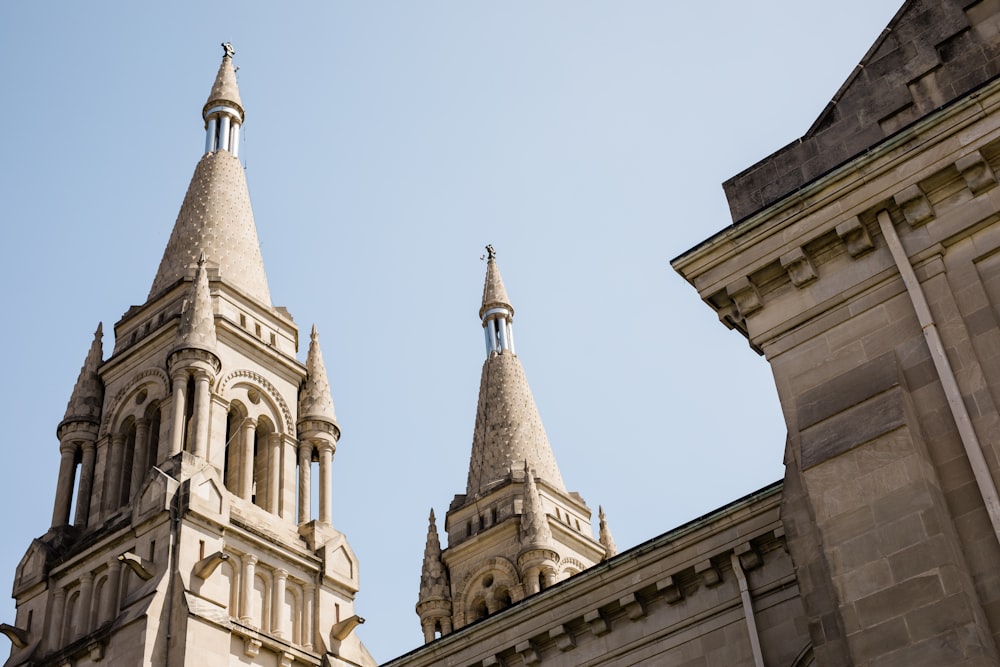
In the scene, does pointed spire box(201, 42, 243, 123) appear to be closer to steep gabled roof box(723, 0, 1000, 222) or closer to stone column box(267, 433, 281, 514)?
stone column box(267, 433, 281, 514)

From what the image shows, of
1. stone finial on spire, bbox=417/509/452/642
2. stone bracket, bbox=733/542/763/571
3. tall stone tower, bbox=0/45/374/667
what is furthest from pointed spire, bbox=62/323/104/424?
stone bracket, bbox=733/542/763/571

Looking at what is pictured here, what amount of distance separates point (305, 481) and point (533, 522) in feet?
39.4

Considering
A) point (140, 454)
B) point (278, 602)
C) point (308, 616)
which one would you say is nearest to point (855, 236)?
point (278, 602)

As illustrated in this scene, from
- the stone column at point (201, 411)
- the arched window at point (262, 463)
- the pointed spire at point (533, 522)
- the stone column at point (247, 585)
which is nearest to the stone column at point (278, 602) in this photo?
the stone column at point (247, 585)

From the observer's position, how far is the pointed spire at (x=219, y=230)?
38125 millimetres

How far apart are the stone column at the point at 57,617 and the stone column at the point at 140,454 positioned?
10.0 ft

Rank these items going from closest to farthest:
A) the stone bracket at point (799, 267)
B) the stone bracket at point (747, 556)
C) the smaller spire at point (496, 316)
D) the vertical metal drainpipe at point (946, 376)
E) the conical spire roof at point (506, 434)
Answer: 1. the vertical metal drainpipe at point (946, 376)
2. the stone bracket at point (799, 267)
3. the stone bracket at point (747, 556)
4. the conical spire roof at point (506, 434)
5. the smaller spire at point (496, 316)

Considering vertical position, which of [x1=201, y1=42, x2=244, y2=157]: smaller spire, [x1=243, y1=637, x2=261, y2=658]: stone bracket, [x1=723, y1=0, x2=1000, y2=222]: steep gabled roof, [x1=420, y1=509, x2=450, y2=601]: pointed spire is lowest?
[x1=723, y1=0, x2=1000, y2=222]: steep gabled roof

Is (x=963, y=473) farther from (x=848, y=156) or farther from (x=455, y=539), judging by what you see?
(x=455, y=539)

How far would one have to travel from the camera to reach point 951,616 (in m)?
11.2

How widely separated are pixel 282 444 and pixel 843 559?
2504 cm

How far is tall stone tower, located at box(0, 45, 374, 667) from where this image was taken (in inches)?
1129

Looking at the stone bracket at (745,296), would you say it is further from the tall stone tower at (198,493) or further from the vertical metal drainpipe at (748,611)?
the tall stone tower at (198,493)

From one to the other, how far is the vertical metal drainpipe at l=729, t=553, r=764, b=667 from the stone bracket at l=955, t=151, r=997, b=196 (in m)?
7.81
